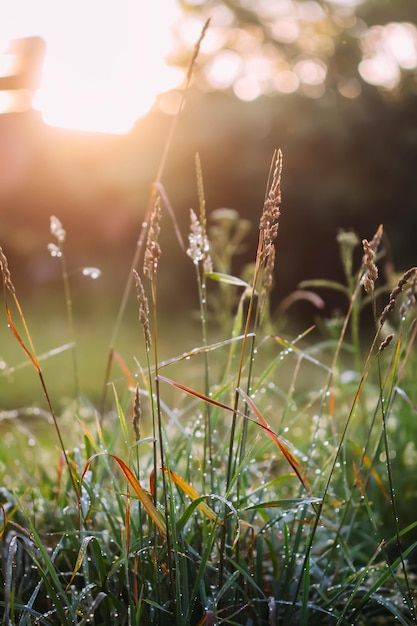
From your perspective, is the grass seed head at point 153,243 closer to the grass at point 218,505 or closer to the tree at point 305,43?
the grass at point 218,505

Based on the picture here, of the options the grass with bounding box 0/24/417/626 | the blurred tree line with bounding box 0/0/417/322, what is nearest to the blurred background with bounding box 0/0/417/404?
the blurred tree line with bounding box 0/0/417/322

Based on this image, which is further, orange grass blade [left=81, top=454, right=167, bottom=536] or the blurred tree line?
the blurred tree line

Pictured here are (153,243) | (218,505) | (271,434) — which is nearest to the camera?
(153,243)

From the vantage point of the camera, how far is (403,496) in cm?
187

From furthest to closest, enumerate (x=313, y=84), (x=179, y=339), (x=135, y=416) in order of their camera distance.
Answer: (x=313, y=84), (x=179, y=339), (x=135, y=416)

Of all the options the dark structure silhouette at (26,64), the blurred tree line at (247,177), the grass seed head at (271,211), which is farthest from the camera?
the blurred tree line at (247,177)

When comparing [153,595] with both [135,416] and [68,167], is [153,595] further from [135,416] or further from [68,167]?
[68,167]

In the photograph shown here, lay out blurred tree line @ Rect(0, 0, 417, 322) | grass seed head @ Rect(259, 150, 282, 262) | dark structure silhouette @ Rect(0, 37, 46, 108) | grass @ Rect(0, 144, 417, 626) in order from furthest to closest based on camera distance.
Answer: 1. blurred tree line @ Rect(0, 0, 417, 322)
2. dark structure silhouette @ Rect(0, 37, 46, 108)
3. grass @ Rect(0, 144, 417, 626)
4. grass seed head @ Rect(259, 150, 282, 262)

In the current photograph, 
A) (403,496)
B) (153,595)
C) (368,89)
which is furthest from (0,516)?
(368,89)

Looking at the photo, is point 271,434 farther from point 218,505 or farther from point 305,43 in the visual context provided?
point 305,43

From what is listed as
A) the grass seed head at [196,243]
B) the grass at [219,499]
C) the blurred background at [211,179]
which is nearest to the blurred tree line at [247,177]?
the blurred background at [211,179]

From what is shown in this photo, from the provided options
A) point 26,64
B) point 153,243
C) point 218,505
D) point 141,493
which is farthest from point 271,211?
point 26,64

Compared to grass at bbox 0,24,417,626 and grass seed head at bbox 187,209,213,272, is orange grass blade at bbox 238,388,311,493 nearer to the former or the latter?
grass at bbox 0,24,417,626

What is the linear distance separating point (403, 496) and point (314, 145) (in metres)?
6.12
